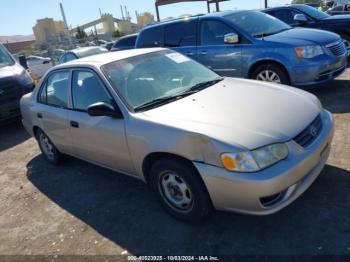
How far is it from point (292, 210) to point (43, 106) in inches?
139

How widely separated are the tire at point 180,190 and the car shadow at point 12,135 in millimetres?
4629

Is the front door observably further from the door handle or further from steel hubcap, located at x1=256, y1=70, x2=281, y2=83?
steel hubcap, located at x1=256, y1=70, x2=281, y2=83

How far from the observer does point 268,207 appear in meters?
2.83

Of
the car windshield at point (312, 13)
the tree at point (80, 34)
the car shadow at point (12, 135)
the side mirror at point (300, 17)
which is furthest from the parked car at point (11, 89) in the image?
the tree at point (80, 34)

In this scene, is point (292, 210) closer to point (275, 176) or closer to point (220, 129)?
point (275, 176)

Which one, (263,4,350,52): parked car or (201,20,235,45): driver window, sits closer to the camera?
(201,20,235,45): driver window

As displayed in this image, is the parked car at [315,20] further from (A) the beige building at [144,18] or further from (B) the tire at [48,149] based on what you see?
(A) the beige building at [144,18]

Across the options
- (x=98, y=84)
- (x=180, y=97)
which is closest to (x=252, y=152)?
(x=180, y=97)

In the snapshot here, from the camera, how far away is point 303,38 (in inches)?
251

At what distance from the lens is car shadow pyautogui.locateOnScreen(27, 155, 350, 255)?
9.51ft

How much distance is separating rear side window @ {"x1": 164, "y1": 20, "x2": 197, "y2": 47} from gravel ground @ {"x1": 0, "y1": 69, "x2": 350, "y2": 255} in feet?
11.8

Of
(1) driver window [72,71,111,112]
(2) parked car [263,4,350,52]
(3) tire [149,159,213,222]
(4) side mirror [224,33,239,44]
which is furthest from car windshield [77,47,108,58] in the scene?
(3) tire [149,159,213,222]

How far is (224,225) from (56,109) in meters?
2.68

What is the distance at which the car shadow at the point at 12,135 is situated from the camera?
7023 millimetres
